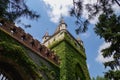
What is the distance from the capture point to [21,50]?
11938mm

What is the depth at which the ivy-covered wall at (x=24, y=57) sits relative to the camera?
1153 centimetres

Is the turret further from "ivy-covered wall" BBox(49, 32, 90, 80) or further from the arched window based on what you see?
the arched window

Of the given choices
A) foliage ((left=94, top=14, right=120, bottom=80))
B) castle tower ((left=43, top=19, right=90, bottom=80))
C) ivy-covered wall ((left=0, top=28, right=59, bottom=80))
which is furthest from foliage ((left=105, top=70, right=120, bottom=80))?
castle tower ((left=43, top=19, right=90, bottom=80))

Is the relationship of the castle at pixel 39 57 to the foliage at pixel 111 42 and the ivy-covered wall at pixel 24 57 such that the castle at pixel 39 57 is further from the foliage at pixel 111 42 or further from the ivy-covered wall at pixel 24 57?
the foliage at pixel 111 42

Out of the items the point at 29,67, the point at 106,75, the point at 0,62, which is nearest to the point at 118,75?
the point at 106,75

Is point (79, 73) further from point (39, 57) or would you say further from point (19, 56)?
point (19, 56)

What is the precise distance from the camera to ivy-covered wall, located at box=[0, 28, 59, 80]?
1153 cm

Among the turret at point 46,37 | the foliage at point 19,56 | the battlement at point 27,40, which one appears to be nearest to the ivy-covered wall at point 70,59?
the battlement at point 27,40

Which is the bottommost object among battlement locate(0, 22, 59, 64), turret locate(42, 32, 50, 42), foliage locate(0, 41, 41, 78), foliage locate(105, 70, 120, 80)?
foliage locate(105, 70, 120, 80)

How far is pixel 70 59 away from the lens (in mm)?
16109

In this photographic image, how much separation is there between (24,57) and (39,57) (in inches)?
81.7

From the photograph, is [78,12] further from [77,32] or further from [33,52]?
[33,52]

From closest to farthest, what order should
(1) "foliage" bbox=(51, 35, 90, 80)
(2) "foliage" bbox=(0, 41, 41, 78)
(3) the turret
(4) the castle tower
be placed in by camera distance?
(2) "foliage" bbox=(0, 41, 41, 78) < (1) "foliage" bbox=(51, 35, 90, 80) < (4) the castle tower < (3) the turret

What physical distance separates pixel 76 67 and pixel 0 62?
244 inches
